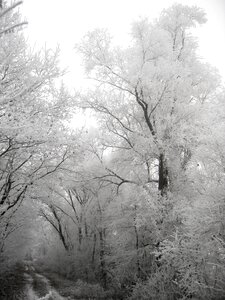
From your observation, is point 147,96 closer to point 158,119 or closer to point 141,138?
point 158,119

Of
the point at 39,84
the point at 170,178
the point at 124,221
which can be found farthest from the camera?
the point at 124,221

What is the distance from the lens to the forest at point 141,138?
602 centimetres

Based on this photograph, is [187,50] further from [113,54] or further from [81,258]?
[81,258]

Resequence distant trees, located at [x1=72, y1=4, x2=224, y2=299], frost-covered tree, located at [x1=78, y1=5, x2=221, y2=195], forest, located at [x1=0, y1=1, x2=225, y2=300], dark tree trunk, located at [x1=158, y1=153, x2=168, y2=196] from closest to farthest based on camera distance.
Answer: forest, located at [x1=0, y1=1, x2=225, y2=300] → distant trees, located at [x1=72, y1=4, x2=224, y2=299] → frost-covered tree, located at [x1=78, y1=5, x2=221, y2=195] → dark tree trunk, located at [x1=158, y1=153, x2=168, y2=196]

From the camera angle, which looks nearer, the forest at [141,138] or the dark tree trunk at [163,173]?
the forest at [141,138]

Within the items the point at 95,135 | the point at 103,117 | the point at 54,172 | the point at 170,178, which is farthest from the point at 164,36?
the point at 54,172

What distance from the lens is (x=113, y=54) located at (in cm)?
962

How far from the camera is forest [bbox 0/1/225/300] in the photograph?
237 inches

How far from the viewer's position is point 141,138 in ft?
30.0

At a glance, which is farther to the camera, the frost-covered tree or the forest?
the frost-covered tree

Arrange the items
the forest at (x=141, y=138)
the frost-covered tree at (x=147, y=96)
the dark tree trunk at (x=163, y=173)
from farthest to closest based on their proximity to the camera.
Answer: the dark tree trunk at (x=163, y=173), the frost-covered tree at (x=147, y=96), the forest at (x=141, y=138)

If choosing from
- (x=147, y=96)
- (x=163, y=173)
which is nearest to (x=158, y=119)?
(x=147, y=96)

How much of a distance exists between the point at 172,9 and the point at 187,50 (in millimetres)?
2064

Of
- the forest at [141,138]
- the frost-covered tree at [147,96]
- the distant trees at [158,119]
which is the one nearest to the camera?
Result: the forest at [141,138]
